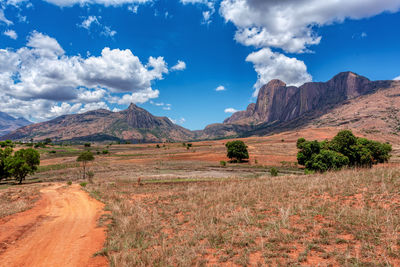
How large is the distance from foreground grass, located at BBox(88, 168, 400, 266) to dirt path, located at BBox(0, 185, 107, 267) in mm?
1030

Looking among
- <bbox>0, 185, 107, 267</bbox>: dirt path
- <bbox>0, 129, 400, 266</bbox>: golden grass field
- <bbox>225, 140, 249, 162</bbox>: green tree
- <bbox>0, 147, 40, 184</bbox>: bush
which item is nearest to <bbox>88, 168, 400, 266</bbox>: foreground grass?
<bbox>0, 129, 400, 266</bbox>: golden grass field

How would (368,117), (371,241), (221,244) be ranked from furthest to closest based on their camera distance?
(368,117)
(221,244)
(371,241)

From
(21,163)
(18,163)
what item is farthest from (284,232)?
(21,163)

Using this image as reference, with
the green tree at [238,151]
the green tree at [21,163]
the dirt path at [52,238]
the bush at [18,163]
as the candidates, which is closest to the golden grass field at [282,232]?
the dirt path at [52,238]

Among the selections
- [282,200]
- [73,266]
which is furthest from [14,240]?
[282,200]

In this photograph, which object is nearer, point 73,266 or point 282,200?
point 73,266

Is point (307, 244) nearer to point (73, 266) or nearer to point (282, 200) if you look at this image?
point (282, 200)

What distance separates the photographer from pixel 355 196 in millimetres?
9977

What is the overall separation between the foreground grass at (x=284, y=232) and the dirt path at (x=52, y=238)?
3.38 ft

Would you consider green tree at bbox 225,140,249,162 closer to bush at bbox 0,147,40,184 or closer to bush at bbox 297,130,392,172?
bush at bbox 297,130,392,172

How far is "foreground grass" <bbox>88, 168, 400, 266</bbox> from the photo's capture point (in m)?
6.11

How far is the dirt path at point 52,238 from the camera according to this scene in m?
8.47

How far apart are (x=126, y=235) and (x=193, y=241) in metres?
4.15

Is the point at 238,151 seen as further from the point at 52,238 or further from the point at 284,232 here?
the point at 52,238
